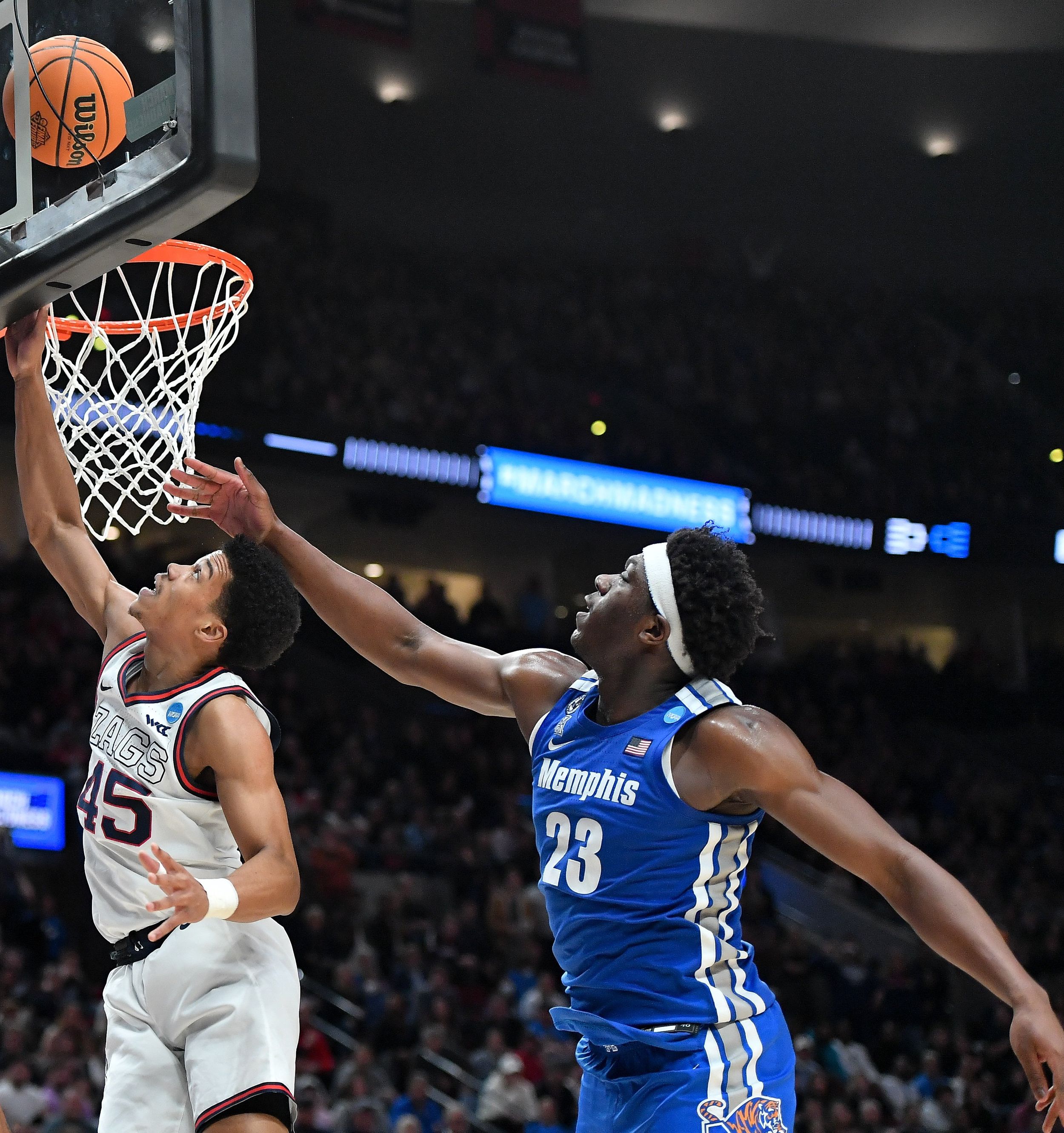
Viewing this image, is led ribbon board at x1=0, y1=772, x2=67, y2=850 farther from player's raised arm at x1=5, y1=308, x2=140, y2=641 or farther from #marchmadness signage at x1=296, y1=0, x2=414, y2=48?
#marchmadness signage at x1=296, y1=0, x2=414, y2=48

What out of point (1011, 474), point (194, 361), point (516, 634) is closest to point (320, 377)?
point (516, 634)

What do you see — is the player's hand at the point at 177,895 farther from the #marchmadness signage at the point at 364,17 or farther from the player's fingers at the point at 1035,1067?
the #marchmadness signage at the point at 364,17

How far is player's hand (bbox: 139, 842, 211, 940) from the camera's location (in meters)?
2.81

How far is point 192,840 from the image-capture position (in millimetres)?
3418

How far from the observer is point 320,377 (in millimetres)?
16500

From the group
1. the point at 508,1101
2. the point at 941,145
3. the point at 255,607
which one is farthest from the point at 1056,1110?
the point at 941,145

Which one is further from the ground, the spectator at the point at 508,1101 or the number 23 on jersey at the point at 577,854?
the number 23 on jersey at the point at 577,854

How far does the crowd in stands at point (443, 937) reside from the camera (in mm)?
9211

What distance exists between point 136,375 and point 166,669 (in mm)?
1251

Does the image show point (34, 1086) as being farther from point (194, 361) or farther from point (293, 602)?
point (293, 602)

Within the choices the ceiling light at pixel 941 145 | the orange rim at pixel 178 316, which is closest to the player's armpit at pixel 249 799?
the orange rim at pixel 178 316

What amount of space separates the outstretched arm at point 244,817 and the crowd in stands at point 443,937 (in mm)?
5344

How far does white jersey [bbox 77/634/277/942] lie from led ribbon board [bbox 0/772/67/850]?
27.8 feet

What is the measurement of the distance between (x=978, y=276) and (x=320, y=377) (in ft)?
31.2
